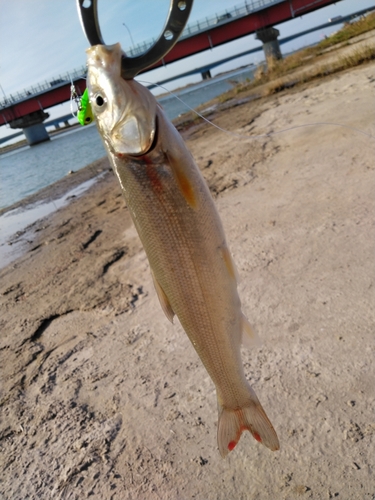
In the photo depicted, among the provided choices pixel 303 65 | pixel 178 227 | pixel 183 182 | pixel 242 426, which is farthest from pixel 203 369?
pixel 303 65

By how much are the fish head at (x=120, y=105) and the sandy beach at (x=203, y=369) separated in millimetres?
1986

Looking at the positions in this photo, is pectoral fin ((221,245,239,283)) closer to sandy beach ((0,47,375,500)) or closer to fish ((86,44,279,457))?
fish ((86,44,279,457))

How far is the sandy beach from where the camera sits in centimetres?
251

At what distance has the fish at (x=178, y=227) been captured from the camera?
1.66 meters

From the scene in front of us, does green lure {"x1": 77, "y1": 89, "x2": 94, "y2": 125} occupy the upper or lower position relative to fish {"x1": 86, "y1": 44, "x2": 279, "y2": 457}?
upper

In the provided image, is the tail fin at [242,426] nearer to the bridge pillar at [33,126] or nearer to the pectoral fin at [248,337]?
the pectoral fin at [248,337]

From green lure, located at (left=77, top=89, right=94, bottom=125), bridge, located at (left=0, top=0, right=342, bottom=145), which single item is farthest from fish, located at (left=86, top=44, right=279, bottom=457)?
bridge, located at (left=0, top=0, right=342, bottom=145)

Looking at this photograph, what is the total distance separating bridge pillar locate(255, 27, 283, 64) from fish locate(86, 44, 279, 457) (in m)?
41.5

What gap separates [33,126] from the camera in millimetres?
49406

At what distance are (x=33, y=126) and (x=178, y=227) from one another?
174ft

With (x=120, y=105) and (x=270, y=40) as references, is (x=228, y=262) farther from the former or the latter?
(x=270, y=40)

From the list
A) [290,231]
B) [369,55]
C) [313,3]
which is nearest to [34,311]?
[290,231]

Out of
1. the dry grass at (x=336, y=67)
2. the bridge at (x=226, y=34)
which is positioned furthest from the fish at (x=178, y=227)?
the bridge at (x=226, y=34)

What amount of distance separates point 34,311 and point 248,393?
13.1ft
